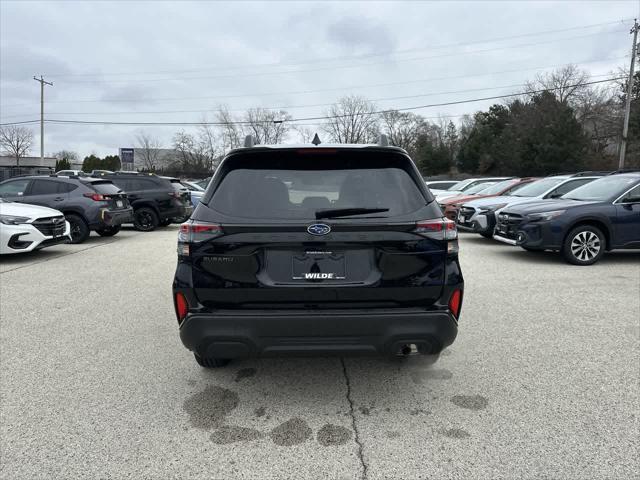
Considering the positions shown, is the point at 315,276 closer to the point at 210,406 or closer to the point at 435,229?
the point at 435,229

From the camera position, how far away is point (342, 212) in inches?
112

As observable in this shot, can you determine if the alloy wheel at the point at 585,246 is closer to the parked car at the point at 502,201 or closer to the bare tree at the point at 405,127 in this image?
the parked car at the point at 502,201

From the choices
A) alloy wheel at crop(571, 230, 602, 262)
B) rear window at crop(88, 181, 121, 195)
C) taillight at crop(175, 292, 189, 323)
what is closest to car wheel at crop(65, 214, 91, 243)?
rear window at crop(88, 181, 121, 195)

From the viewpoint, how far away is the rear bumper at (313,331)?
278cm

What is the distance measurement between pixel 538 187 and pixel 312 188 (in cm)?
1048

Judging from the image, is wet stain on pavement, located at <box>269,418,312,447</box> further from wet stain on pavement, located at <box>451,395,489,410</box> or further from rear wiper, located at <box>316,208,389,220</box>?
rear wiper, located at <box>316,208,389,220</box>

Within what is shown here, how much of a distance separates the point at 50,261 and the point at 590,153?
47678mm

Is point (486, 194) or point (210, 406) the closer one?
point (210, 406)

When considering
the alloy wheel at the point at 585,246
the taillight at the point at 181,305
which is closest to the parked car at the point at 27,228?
the taillight at the point at 181,305

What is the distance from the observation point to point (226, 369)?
149 inches

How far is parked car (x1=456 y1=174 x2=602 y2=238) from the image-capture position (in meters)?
10.5

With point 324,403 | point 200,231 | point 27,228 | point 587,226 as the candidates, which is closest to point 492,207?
point 587,226

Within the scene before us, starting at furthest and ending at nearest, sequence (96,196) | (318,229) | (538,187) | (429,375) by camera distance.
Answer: (538,187) → (96,196) → (429,375) → (318,229)

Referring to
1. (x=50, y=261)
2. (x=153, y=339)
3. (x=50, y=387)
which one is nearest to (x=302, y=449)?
(x=50, y=387)
